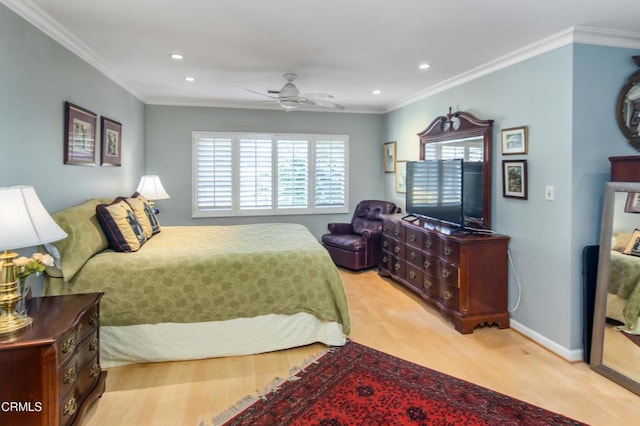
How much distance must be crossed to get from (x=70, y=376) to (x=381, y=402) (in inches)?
69.0

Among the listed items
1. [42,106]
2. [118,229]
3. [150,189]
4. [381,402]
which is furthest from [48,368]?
[150,189]

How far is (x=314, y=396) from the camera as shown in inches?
93.4

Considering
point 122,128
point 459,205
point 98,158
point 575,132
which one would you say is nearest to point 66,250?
point 98,158

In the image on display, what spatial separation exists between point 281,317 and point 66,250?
161 centimetres

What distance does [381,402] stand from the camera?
2.32 m

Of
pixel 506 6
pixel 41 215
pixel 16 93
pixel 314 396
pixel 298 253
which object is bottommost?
pixel 314 396

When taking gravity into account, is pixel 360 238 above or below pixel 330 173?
below

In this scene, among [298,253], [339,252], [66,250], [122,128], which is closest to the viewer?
[66,250]

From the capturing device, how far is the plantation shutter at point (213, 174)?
563cm

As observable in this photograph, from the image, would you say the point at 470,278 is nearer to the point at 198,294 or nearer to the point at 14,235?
the point at 198,294

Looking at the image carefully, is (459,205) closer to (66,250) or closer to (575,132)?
(575,132)

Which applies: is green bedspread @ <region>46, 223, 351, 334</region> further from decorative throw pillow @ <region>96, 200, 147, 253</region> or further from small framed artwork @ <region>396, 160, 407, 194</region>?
small framed artwork @ <region>396, 160, 407, 194</region>

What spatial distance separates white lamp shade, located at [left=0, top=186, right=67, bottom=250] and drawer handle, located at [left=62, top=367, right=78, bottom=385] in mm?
672

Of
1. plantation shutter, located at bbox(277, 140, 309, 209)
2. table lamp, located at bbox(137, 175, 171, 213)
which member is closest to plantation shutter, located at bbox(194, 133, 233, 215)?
plantation shutter, located at bbox(277, 140, 309, 209)
